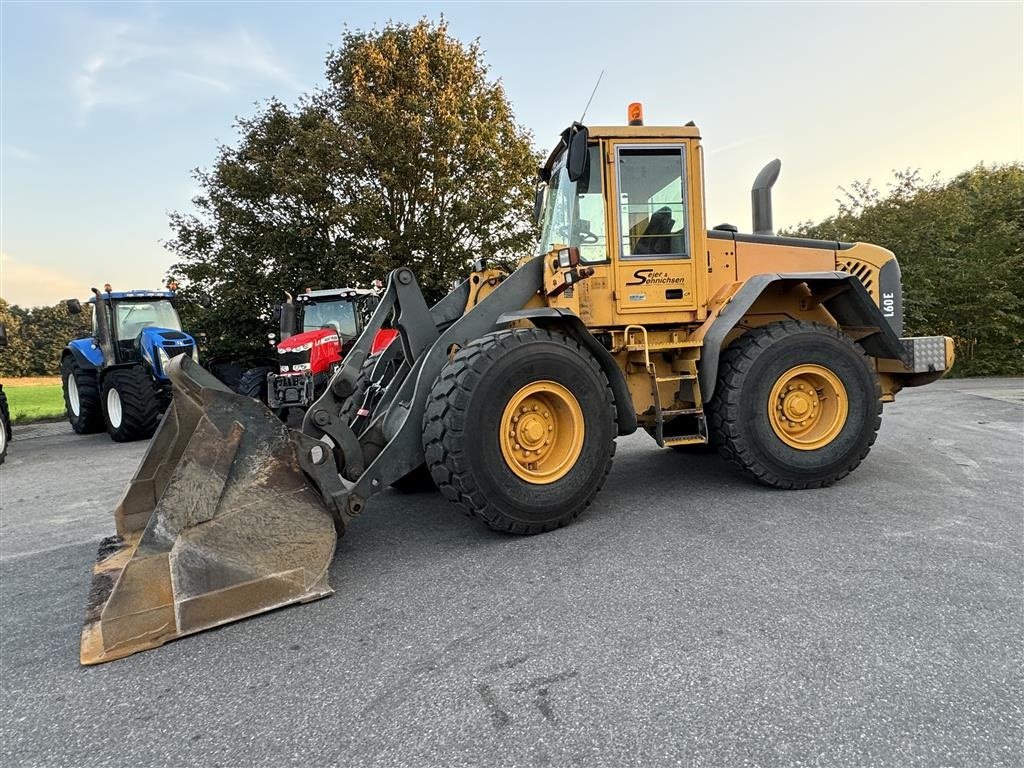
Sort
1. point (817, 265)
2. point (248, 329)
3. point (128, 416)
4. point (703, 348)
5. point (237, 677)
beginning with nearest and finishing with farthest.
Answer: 1. point (237, 677)
2. point (703, 348)
3. point (817, 265)
4. point (128, 416)
5. point (248, 329)

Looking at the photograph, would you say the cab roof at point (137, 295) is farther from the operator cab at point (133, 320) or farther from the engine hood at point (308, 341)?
the engine hood at point (308, 341)

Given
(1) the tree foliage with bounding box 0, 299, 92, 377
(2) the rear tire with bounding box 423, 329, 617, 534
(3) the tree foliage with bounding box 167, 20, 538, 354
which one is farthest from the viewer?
(1) the tree foliage with bounding box 0, 299, 92, 377

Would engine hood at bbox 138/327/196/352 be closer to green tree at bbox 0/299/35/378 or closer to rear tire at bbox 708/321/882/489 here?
rear tire at bbox 708/321/882/489

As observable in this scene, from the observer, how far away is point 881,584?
2807 millimetres

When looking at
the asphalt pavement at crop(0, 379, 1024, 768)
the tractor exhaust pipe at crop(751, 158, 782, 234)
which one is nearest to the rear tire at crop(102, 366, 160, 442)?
the asphalt pavement at crop(0, 379, 1024, 768)

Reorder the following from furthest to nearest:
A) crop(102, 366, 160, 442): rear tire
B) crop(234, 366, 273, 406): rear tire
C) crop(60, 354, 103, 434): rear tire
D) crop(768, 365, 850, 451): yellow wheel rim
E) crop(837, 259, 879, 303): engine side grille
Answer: crop(234, 366, 273, 406): rear tire, crop(60, 354, 103, 434): rear tire, crop(102, 366, 160, 442): rear tire, crop(837, 259, 879, 303): engine side grille, crop(768, 365, 850, 451): yellow wheel rim

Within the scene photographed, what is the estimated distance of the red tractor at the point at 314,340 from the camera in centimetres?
911

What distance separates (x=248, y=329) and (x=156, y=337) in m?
7.60

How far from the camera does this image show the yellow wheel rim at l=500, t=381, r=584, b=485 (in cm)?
363

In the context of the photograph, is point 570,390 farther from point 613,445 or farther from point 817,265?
point 817,265

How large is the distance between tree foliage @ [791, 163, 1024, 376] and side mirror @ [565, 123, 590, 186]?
1625cm

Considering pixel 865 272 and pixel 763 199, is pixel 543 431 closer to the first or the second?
pixel 763 199

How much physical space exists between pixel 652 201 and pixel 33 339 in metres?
71.4

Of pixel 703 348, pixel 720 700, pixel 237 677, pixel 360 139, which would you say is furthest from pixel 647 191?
pixel 360 139
